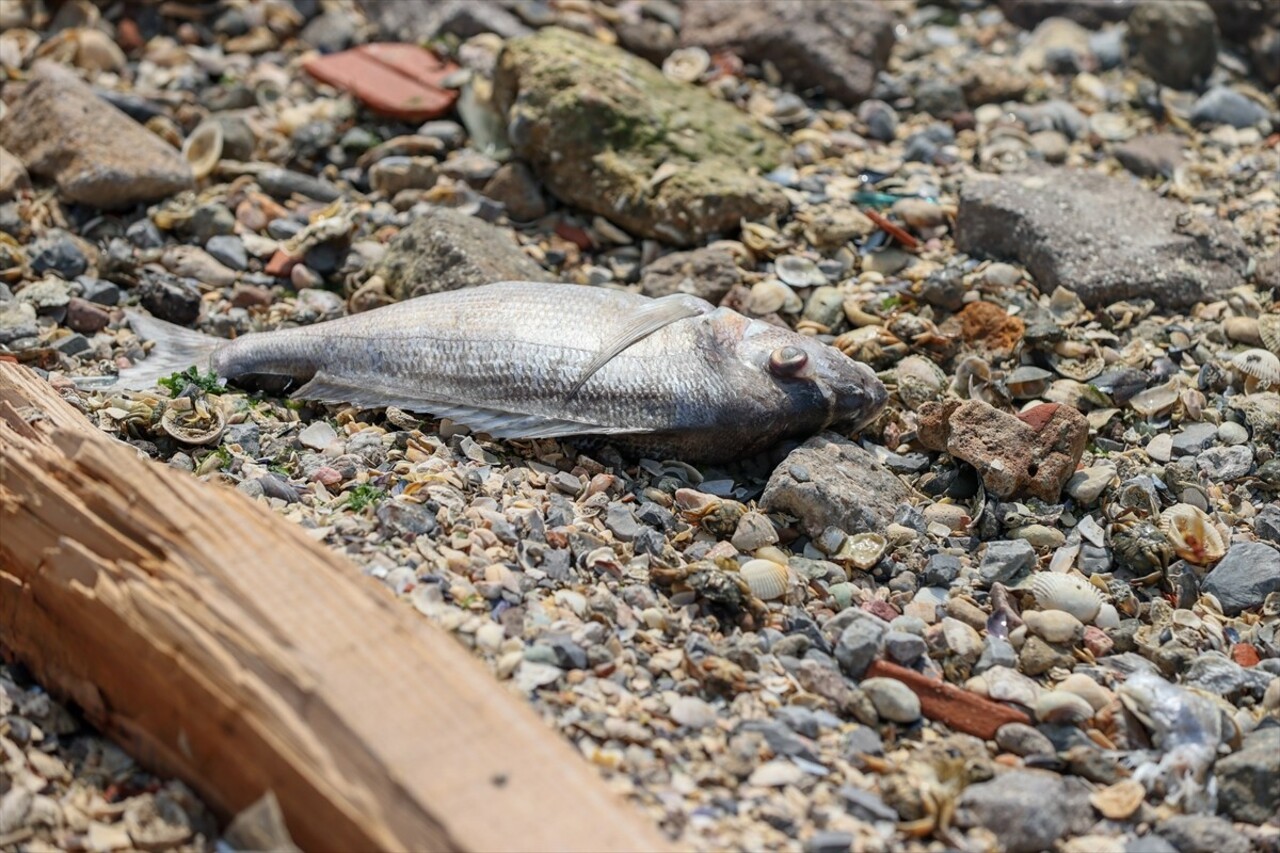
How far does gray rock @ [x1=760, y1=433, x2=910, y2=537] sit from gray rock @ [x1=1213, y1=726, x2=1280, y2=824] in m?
1.45

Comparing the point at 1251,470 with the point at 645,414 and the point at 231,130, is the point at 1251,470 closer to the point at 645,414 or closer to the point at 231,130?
the point at 645,414

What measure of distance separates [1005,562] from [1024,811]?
131 cm

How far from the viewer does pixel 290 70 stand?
329 inches

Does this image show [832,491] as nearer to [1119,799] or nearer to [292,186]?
[1119,799]

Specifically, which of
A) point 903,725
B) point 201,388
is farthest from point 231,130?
point 903,725

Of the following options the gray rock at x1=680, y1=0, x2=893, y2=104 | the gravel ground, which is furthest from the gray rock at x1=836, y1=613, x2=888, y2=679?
the gray rock at x1=680, y1=0, x2=893, y2=104

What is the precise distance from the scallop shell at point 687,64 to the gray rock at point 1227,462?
376 centimetres

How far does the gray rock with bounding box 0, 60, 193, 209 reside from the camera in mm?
6906

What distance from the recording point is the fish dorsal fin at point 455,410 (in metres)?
5.26

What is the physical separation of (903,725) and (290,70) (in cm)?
576

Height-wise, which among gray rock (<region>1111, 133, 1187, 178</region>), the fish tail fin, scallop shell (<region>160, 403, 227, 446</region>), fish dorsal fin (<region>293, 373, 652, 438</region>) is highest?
gray rock (<region>1111, 133, 1187, 178</region>)

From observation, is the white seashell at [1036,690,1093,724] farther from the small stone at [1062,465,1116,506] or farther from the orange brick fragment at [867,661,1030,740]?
the small stone at [1062,465,1116,506]

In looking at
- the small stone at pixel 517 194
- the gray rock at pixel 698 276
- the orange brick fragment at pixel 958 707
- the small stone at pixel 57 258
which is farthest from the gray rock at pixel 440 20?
the orange brick fragment at pixel 958 707

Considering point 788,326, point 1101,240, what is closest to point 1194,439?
point 1101,240
